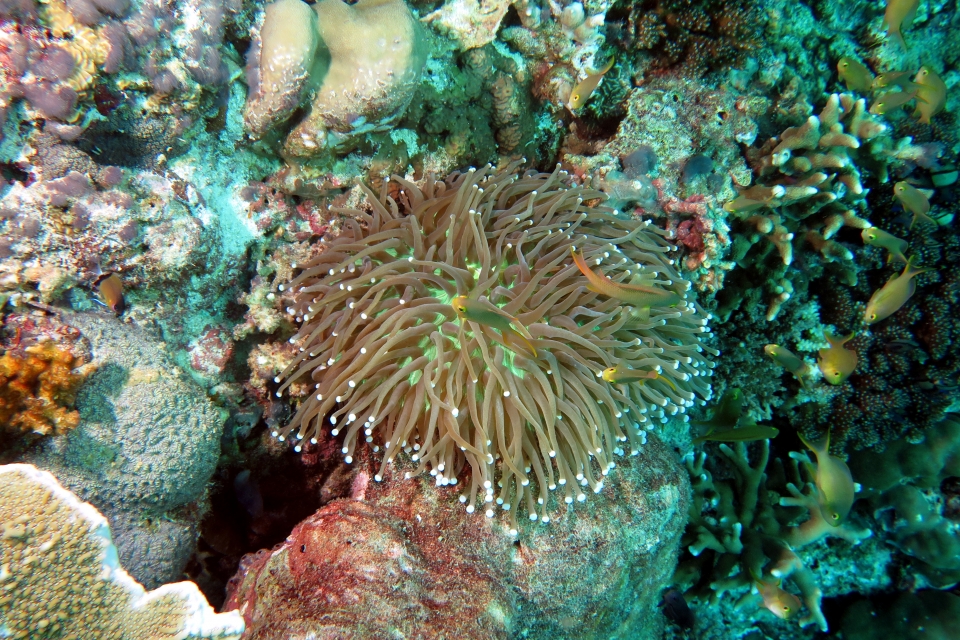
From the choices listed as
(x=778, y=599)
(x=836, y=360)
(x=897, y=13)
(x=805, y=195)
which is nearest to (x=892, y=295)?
(x=836, y=360)

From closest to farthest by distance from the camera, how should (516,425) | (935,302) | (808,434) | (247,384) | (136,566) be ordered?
(136,566) → (516,425) → (247,384) → (935,302) → (808,434)

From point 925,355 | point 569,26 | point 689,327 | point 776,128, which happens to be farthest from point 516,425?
point 925,355

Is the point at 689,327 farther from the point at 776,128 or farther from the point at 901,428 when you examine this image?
the point at 901,428

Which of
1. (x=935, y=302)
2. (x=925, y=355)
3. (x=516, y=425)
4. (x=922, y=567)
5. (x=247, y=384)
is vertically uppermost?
(x=247, y=384)

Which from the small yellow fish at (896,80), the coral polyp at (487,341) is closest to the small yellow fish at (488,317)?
the coral polyp at (487,341)

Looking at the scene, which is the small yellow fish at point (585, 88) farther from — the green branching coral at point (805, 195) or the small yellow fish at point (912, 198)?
the small yellow fish at point (912, 198)

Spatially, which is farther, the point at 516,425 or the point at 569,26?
the point at 569,26

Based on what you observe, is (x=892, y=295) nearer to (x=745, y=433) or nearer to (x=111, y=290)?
(x=745, y=433)

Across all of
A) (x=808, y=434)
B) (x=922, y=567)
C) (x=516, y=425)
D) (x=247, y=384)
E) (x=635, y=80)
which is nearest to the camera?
(x=516, y=425)
